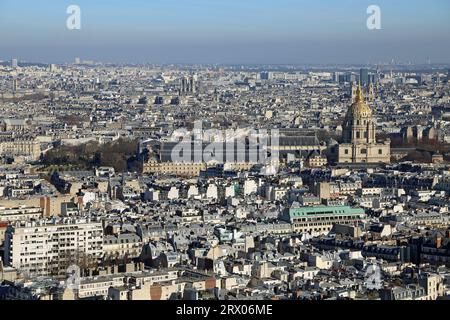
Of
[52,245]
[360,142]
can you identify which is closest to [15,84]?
[360,142]

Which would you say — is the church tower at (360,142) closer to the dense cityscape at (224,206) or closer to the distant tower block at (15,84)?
the dense cityscape at (224,206)

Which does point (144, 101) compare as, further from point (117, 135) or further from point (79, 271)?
point (79, 271)

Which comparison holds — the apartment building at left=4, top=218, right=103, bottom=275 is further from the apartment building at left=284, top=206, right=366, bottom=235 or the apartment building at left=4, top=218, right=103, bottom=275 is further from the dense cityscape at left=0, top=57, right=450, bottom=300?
the apartment building at left=284, top=206, right=366, bottom=235

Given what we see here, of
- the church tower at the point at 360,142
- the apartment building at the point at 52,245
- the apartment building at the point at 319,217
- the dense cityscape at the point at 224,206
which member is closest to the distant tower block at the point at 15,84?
the dense cityscape at the point at 224,206

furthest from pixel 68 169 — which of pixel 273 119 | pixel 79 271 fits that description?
pixel 273 119

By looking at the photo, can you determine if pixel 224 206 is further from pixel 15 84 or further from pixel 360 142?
pixel 15 84

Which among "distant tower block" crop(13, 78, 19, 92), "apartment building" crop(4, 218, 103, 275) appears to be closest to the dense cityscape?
"apartment building" crop(4, 218, 103, 275)
